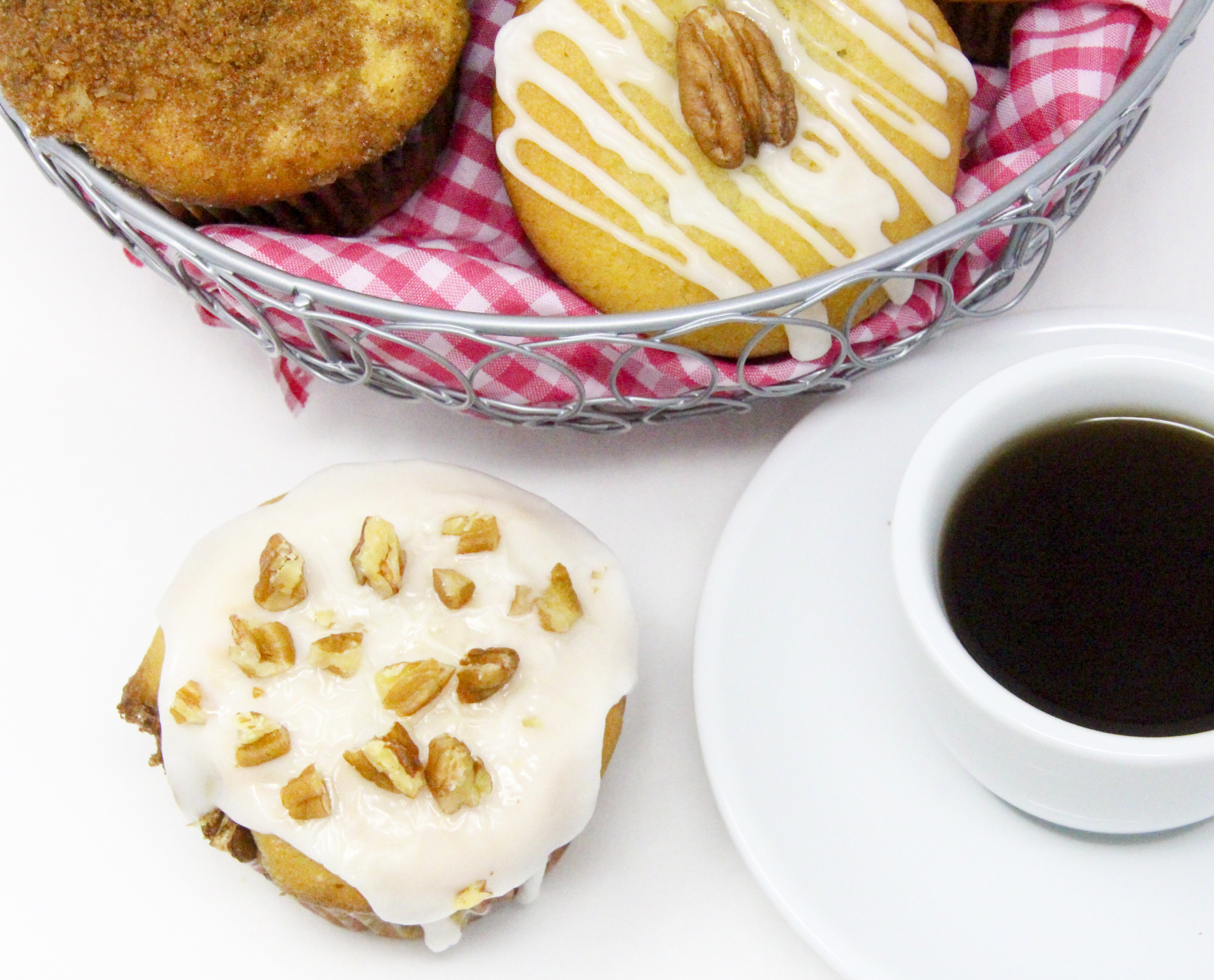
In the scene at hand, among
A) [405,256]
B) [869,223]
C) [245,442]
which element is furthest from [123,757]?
[869,223]

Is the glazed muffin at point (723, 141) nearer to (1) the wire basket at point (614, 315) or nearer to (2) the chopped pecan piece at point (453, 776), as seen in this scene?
(1) the wire basket at point (614, 315)

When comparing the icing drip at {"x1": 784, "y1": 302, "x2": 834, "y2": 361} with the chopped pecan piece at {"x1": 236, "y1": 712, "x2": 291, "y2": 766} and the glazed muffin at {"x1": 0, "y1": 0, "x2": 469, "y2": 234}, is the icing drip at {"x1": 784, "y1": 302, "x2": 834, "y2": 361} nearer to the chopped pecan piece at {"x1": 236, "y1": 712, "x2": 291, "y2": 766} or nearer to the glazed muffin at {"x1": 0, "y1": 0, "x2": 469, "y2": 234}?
the glazed muffin at {"x1": 0, "y1": 0, "x2": 469, "y2": 234}

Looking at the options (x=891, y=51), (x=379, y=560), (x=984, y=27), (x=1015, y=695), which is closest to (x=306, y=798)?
(x=379, y=560)

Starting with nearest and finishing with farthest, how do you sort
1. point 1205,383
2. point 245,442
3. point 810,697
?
point 1205,383 → point 810,697 → point 245,442

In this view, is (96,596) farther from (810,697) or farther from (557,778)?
(810,697)

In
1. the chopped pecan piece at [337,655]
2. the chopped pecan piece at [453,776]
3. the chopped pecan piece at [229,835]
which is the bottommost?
the chopped pecan piece at [229,835]

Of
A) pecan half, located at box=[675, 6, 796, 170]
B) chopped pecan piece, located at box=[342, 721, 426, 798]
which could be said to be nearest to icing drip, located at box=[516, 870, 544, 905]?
chopped pecan piece, located at box=[342, 721, 426, 798]

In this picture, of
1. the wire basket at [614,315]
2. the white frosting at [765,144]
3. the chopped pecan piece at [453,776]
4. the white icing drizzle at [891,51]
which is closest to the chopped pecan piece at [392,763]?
the chopped pecan piece at [453,776]
